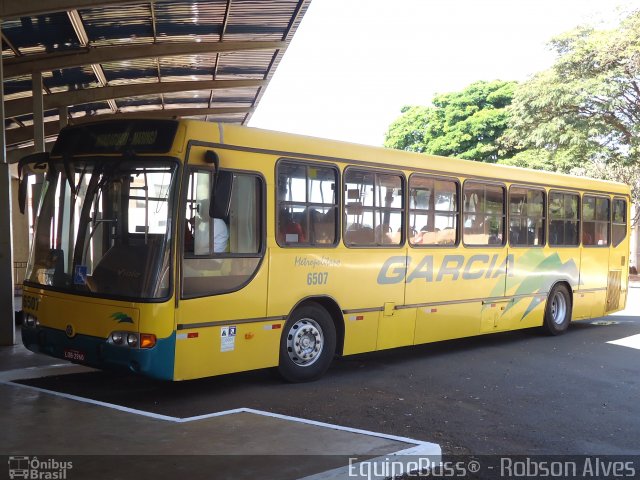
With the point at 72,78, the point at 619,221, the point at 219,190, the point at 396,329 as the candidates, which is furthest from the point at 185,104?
the point at 219,190

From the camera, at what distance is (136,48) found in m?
15.3

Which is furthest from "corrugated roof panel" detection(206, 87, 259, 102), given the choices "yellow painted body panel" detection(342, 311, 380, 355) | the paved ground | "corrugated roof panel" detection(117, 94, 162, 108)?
"yellow painted body panel" detection(342, 311, 380, 355)

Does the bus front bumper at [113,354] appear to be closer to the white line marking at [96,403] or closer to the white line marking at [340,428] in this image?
the white line marking at [96,403]

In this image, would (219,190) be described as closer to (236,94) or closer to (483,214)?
(483,214)

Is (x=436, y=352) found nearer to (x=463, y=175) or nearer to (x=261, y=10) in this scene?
(x=463, y=175)

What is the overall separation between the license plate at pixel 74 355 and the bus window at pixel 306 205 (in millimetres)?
2505

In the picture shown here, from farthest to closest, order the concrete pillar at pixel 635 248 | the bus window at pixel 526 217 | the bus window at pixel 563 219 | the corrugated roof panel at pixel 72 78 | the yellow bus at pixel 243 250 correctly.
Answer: the concrete pillar at pixel 635 248
the corrugated roof panel at pixel 72 78
the bus window at pixel 563 219
the bus window at pixel 526 217
the yellow bus at pixel 243 250

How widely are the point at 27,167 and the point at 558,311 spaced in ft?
32.0

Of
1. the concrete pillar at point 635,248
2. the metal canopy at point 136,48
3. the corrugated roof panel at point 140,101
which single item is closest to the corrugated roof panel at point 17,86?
the metal canopy at point 136,48

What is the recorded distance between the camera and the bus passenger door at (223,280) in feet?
22.2

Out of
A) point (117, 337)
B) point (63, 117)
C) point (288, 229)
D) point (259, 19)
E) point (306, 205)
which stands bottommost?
point (117, 337)

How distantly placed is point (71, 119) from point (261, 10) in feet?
36.6

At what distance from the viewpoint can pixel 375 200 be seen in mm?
8938

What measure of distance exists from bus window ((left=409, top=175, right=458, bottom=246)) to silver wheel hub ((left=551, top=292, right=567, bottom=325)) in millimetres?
3622
